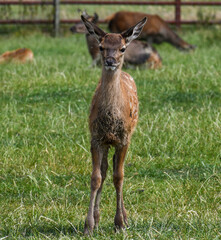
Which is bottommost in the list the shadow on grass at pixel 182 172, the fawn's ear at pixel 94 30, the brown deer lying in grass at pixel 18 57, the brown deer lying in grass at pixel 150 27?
the brown deer lying in grass at pixel 150 27

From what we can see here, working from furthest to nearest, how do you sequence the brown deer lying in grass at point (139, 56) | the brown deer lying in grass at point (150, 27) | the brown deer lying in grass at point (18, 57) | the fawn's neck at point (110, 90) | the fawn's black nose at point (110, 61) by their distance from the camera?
the brown deer lying in grass at point (150, 27) → the brown deer lying in grass at point (18, 57) → the brown deer lying in grass at point (139, 56) → the fawn's neck at point (110, 90) → the fawn's black nose at point (110, 61)

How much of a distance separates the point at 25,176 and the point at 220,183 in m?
1.71

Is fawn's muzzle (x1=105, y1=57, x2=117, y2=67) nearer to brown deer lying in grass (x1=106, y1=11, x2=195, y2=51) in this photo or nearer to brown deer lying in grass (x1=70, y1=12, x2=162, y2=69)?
brown deer lying in grass (x1=70, y1=12, x2=162, y2=69)

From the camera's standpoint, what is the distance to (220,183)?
4.70m

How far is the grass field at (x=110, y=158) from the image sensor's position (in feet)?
13.1

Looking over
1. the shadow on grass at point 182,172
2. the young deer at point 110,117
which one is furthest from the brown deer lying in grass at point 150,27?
the young deer at point 110,117

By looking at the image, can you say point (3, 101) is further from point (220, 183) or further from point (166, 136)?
point (220, 183)

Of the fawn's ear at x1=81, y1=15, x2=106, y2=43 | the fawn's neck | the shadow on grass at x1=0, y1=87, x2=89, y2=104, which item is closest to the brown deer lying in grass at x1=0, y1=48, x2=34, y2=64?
the shadow on grass at x1=0, y1=87, x2=89, y2=104

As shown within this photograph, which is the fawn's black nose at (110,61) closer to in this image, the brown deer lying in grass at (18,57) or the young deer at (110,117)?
the young deer at (110,117)

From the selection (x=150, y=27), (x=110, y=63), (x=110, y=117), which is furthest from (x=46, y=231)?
(x=150, y=27)

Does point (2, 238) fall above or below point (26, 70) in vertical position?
above

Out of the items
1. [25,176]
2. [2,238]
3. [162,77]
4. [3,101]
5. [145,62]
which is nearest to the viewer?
[2,238]

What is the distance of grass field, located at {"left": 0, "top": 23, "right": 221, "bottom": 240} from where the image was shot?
3.99 m

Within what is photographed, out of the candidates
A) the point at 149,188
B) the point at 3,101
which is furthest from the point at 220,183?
the point at 3,101
